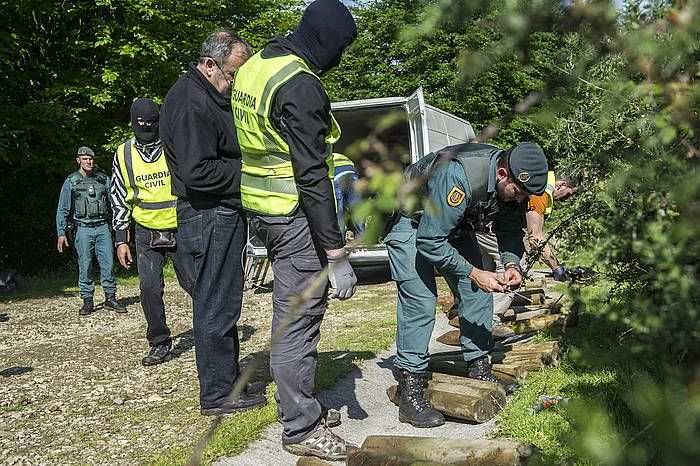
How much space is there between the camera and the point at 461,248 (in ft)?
15.9

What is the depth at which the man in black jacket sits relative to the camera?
14.1 ft

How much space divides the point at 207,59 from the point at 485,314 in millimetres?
2610

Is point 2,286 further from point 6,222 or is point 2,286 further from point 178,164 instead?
point 178,164

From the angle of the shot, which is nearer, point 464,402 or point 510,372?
point 464,402

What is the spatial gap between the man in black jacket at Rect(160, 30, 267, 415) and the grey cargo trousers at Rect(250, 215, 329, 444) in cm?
76

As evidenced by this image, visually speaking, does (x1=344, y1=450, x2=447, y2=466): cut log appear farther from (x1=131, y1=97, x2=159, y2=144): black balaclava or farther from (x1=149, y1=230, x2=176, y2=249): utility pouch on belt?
(x1=131, y1=97, x2=159, y2=144): black balaclava

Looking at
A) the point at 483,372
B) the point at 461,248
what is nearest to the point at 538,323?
the point at 483,372

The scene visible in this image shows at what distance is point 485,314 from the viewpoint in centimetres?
483

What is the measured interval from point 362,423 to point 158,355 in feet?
8.38

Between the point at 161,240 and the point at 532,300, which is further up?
the point at 161,240

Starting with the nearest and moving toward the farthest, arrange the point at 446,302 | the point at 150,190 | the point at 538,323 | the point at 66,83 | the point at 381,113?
the point at 150,190 → the point at 538,323 → the point at 446,302 → the point at 381,113 → the point at 66,83

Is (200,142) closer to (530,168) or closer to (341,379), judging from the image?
(530,168)

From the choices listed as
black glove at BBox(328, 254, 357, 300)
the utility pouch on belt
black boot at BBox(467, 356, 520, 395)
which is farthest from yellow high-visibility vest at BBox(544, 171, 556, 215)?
the utility pouch on belt

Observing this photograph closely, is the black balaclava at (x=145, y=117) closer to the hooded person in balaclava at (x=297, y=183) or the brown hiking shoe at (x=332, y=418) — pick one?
the hooded person in balaclava at (x=297, y=183)
